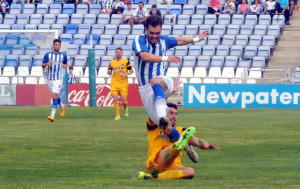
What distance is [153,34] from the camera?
1037 cm

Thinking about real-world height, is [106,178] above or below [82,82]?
above

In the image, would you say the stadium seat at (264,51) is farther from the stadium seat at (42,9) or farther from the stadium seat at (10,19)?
the stadium seat at (10,19)

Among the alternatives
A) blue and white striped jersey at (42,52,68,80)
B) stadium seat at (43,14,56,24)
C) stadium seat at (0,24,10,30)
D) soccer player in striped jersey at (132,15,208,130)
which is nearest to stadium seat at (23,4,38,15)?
stadium seat at (43,14,56,24)

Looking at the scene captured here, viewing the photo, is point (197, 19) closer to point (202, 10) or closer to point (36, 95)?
point (202, 10)

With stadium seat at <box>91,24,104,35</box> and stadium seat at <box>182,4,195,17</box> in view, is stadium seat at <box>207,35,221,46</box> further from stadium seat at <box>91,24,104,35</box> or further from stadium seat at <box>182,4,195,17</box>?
stadium seat at <box>91,24,104,35</box>

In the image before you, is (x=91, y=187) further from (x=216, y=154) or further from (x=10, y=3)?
(x=10, y=3)

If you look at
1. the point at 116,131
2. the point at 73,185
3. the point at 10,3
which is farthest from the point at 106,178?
the point at 10,3

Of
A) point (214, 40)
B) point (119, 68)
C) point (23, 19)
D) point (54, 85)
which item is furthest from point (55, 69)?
point (23, 19)

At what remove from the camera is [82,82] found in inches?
1293

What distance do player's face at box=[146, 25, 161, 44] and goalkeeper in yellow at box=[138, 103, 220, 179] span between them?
1.15m

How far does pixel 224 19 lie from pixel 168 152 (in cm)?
2621

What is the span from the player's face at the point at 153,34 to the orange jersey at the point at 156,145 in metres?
1.32

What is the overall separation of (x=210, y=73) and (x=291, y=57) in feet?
12.5

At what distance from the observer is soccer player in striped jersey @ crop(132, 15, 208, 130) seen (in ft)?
33.1
